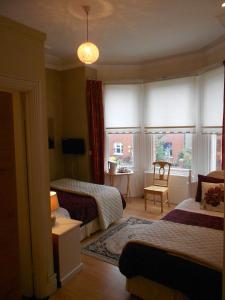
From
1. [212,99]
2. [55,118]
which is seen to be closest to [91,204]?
[55,118]

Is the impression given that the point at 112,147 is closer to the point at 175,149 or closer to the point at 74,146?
the point at 74,146

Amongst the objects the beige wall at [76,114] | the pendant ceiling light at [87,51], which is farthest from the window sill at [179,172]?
the pendant ceiling light at [87,51]

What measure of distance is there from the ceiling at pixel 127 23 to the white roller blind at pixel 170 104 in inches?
25.7

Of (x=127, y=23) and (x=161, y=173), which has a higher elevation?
(x=127, y=23)

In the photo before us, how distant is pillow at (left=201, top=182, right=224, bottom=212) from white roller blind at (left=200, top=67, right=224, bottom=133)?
1347 mm

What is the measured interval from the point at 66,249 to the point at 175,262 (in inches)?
47.5

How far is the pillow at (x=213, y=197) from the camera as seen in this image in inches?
130

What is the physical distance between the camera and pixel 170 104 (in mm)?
5062

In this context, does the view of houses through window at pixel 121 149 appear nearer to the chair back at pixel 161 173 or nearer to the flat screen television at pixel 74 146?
the chair back at pixel 161 173

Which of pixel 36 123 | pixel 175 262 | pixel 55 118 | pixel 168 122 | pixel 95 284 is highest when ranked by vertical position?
pixel 55 118

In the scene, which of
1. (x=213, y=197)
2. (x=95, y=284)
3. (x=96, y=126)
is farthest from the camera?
(x=96, y=126)

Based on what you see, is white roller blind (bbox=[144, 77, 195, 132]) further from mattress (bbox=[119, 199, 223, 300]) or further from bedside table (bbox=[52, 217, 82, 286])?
bedside table (bbox=[52, 217, 82, 286])

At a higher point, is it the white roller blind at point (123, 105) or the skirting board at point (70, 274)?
the white roller blind at point (123, 105)

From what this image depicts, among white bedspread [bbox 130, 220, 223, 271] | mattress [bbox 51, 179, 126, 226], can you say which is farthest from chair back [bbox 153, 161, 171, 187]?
white bedspread [bbox 130, 220, 223, 271]
